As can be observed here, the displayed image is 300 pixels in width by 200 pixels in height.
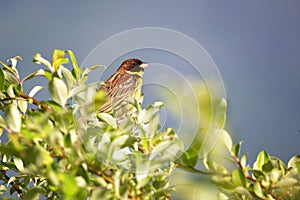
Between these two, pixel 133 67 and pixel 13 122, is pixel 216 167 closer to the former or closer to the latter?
pixel 13 122

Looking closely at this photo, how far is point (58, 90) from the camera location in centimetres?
67

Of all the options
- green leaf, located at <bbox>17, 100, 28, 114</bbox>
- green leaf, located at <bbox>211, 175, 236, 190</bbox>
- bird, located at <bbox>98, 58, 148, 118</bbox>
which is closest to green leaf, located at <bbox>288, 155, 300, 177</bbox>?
green leaf, located at <bbox>211, 175, 236, 190</bbox>

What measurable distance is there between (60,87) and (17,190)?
0.49m

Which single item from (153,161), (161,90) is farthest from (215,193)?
(161,90)

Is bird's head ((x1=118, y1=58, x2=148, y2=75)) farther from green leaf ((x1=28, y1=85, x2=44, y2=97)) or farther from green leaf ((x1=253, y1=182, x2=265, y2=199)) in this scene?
green leaf ((x1=253, y1=182, x2=265, y2=199))

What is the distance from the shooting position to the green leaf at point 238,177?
64 cm

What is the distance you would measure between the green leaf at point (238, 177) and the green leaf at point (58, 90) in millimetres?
310

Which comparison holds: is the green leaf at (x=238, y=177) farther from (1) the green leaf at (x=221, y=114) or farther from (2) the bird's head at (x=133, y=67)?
(2) the bird's head at (x=133, y=67)

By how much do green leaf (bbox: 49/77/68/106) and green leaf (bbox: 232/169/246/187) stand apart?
31cm

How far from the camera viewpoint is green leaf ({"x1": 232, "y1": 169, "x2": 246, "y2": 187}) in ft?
2.11

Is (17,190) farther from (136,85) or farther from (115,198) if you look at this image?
(136,85)

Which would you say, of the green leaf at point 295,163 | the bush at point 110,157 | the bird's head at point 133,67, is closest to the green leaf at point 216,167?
the bush at point 110,157

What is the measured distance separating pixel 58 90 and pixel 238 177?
330 mm

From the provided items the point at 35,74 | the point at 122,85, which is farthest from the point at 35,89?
the point at 122,85
